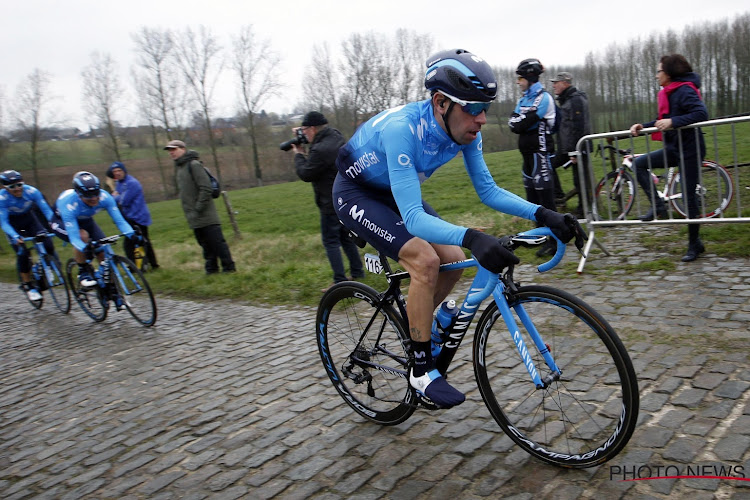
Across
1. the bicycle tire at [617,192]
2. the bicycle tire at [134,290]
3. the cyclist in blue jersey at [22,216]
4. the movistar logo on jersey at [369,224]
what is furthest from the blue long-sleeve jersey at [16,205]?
the bicycle tire at [617,192]

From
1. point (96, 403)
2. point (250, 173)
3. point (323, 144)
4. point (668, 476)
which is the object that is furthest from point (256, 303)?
point (250, 173)

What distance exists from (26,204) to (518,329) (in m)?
9.95

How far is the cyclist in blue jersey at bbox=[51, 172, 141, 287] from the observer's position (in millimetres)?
8102

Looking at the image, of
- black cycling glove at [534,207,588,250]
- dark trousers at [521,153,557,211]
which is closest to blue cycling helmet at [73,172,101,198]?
dark trousers at [521,153,557,211]

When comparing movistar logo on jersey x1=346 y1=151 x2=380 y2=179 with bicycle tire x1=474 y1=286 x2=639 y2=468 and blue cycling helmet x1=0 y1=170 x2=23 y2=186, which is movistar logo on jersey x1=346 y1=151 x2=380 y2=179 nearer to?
bicycle tire x1=474 y1=286 x2=639 y2=468

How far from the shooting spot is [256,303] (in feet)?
27.1

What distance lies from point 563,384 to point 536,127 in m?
5.51

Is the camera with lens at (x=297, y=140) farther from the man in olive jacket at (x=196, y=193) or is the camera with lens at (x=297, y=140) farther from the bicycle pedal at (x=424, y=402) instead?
the bicycle pedal at (x=424, y=402)

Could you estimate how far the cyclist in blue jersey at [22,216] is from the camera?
9750mm

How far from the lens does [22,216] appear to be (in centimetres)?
1030

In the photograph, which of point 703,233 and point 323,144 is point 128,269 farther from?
point 703,233

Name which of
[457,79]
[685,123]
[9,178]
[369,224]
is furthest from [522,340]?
[9,178]

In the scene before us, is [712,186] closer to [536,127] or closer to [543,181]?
[543,181]

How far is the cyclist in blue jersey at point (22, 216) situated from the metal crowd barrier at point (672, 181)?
29.5ft
